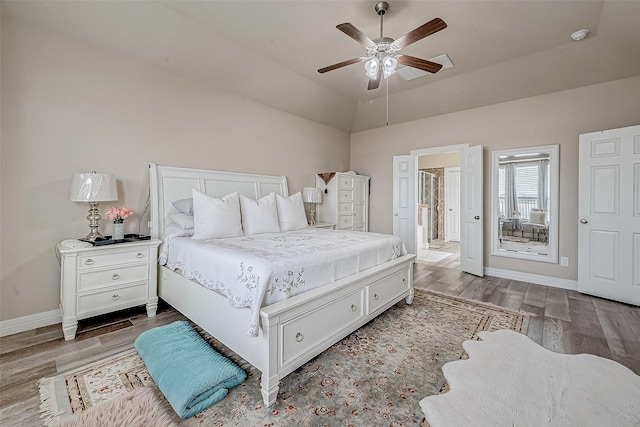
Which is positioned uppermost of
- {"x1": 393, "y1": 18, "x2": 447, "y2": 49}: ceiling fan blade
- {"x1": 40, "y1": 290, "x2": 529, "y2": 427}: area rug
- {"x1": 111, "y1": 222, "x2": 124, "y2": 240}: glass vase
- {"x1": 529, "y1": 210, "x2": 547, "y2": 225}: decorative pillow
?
{"x1": 393, "y1": 18, "x2": 447, "y2": 49}: ceiling fan blade

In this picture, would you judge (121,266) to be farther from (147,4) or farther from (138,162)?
(147,4)

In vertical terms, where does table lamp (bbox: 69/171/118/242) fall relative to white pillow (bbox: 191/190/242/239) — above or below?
above

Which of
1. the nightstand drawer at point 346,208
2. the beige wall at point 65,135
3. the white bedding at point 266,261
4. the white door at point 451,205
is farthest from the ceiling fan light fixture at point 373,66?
the white door at point 451,205

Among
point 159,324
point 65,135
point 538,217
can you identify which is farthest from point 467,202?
point 65,135

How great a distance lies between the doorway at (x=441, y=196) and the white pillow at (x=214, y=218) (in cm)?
548

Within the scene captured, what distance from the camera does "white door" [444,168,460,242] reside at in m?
7.69

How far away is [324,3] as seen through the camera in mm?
2549

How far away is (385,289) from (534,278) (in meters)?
2.85

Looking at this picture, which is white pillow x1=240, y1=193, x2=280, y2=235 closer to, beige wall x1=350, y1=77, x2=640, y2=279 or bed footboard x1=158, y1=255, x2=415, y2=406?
bed footboard x1=158, y1=255, x2=415, y2=406

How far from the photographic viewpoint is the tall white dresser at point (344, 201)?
503cm

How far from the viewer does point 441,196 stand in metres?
7.93

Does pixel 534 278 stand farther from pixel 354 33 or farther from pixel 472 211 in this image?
pixel 354 33

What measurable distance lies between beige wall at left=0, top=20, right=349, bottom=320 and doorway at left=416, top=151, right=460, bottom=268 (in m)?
5.89

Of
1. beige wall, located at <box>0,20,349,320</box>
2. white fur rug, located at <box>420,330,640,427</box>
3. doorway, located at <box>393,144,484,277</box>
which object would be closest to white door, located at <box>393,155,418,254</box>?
doorway, located at <box>393,144,484,277</box>
